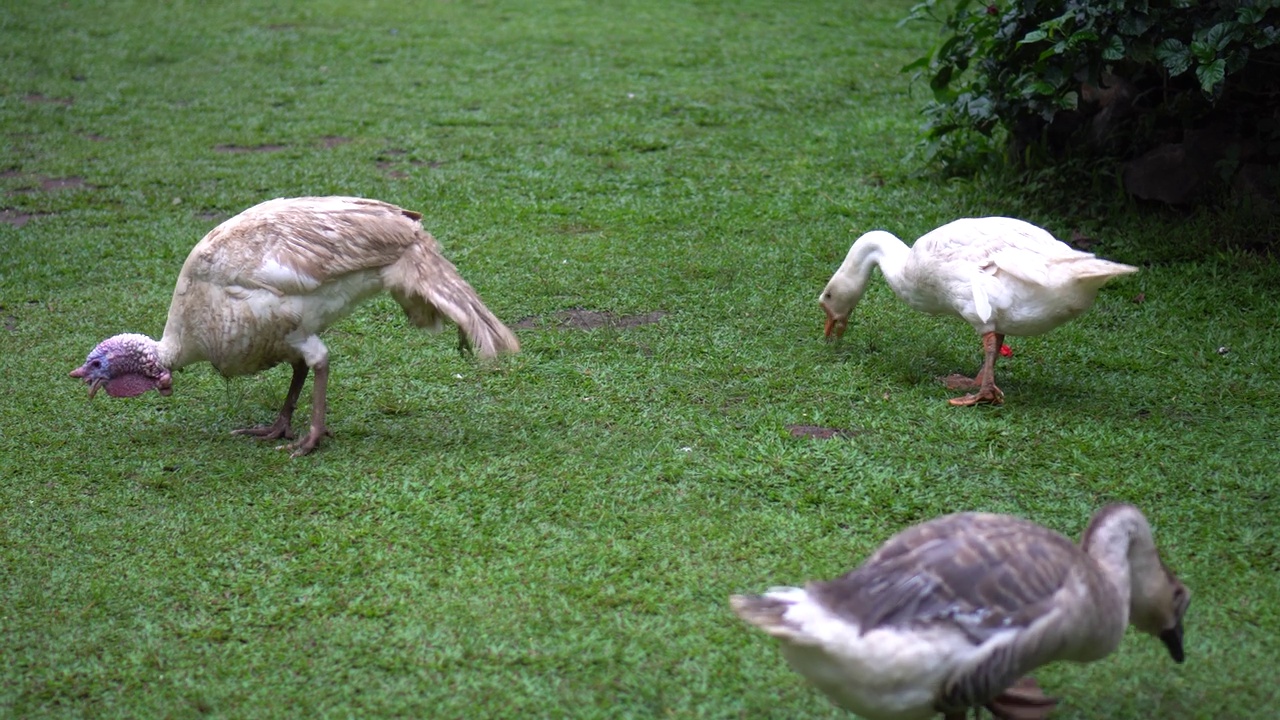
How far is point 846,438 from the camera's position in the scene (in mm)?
4461

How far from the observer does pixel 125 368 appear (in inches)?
176

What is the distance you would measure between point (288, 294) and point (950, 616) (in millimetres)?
2878

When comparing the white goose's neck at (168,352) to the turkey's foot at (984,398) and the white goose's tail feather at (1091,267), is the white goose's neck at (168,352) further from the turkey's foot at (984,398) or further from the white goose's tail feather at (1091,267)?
the white goose's tail feather at (1091,267)

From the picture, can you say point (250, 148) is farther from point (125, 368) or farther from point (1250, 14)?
point (1250, 14)

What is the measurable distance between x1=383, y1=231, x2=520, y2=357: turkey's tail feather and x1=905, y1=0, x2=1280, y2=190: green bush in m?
3.33

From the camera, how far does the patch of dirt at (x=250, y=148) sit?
8.31m

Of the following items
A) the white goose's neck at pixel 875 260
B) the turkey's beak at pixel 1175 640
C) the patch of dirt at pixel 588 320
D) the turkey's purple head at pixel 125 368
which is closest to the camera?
the turkey's beak at pixel 1175 640

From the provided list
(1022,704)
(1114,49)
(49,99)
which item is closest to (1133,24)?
(1114,49)

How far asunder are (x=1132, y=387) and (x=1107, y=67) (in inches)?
103

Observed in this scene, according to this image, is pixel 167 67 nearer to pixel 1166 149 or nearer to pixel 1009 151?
pixel 1009 151

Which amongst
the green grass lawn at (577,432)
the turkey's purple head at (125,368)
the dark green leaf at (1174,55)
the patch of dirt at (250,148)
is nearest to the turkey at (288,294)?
the turkey's purple head at (125,368)

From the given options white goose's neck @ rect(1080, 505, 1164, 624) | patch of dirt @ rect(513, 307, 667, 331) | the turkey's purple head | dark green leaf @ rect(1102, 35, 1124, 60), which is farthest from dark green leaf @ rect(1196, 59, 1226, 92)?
the turkey's purple head

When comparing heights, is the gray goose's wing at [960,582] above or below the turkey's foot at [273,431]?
above

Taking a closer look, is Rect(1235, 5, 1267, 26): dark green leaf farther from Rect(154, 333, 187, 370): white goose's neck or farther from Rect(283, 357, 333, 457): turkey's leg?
Rect(154, 333, 187, 370): white goose's neck
